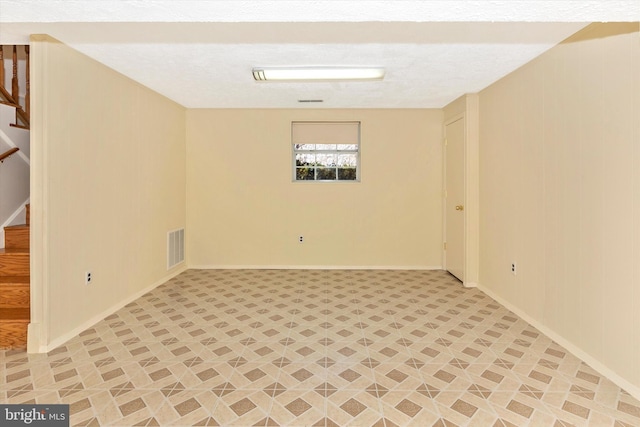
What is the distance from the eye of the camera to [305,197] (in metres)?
5.36

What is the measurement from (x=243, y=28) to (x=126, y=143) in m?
2.14

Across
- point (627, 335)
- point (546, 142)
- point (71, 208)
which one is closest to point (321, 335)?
point (627, 335)

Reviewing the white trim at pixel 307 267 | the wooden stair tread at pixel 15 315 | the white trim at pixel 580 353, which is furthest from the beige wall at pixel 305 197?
the wooden stair tread at pixel 15 315

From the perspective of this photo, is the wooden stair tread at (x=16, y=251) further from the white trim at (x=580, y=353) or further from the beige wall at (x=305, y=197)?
the white trim at (x=580, y=353)

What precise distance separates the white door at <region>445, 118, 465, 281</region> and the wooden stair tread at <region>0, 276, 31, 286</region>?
4.95 metres

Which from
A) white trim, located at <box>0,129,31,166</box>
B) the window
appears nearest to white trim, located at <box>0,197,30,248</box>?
white trim, located at <box>0,129,31,166</box>

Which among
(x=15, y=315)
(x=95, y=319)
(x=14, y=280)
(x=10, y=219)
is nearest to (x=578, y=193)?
(x=95, y=319)

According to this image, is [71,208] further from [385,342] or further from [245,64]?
[385,342]

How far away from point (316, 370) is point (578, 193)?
2.51 meters

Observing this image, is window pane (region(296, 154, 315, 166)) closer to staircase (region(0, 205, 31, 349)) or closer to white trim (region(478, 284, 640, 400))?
white trim (region(478, 284, 640, 400))

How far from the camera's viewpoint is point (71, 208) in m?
2.89

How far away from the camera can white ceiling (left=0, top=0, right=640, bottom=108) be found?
1.54m

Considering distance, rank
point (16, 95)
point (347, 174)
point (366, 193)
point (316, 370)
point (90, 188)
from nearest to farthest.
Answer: point (316, 370)
point (90, 188)
point (16, 95)
point (366, 193)
point (347, 174)

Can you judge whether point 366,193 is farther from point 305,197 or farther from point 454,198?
point 454,198
